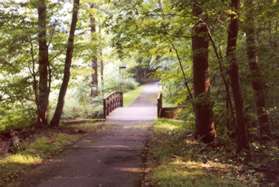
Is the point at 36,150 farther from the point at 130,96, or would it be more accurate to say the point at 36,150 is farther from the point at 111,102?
the point at 130,96

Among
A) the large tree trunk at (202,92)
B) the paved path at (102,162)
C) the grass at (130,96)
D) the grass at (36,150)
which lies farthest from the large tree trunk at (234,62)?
the grass at (130,96)

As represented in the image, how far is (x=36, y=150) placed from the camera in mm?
12461

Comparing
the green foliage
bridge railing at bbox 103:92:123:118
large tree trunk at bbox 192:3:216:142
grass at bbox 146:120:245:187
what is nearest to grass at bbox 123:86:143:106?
bridge railing at bbox 103:92:123:118

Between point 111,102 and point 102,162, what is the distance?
13.1 meters

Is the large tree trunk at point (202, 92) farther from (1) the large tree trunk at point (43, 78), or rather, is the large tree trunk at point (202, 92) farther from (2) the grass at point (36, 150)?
(1) the large tree trunk at point (43, 78)

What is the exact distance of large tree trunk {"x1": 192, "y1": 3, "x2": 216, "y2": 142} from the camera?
13.4 m

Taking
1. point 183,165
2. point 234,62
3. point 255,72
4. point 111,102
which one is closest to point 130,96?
point 111,102

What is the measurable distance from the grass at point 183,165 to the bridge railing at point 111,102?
6.39 metres

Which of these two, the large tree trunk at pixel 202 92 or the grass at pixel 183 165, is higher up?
the large tree trunk at pixel 202 92

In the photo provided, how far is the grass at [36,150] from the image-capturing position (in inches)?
404

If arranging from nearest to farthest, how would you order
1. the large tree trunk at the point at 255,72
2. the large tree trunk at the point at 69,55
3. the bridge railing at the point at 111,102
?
1. the large tree trunk at the point at 255,72
2. the large tree trunk at the point at 69,55
3. the bridge railing at the point at 111,102

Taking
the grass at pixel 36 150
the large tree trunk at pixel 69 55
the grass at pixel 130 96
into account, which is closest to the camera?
the grass at pixel 36 150

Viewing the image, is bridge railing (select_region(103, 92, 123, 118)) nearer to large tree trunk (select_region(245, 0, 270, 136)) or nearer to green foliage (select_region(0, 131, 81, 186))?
green foliage (select_region(0, 131, 81, 186))

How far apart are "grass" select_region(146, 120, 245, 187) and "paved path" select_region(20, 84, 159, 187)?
427 millimetres
